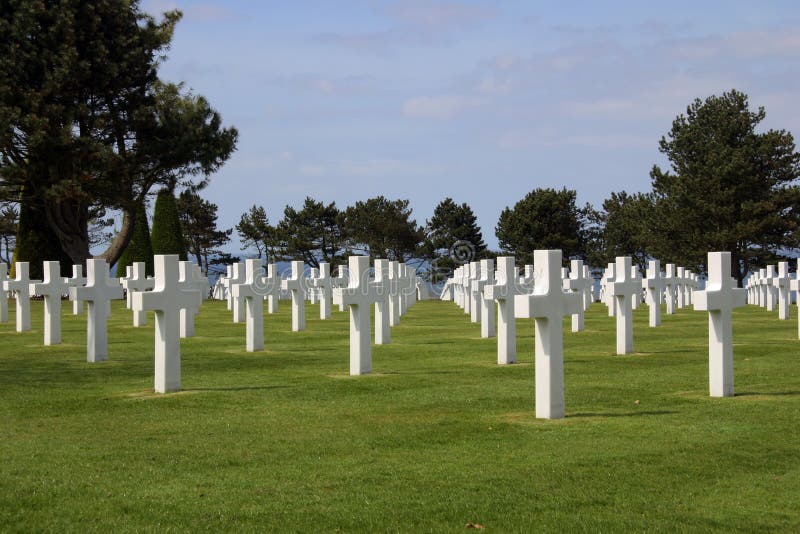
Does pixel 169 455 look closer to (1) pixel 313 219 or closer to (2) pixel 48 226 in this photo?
(2) pixel 48 226

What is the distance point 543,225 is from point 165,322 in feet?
199

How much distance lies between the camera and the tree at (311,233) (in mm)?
72250

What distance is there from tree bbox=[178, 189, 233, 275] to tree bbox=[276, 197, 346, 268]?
15.1 ft

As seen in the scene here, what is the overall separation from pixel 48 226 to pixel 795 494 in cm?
4477

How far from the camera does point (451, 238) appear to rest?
7619cm

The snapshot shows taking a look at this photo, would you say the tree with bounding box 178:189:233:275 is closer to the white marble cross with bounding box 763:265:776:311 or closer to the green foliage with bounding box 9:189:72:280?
the green foliage with bounding box 9:189:72:280

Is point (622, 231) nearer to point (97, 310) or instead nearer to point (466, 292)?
Answer: point (466, 292)

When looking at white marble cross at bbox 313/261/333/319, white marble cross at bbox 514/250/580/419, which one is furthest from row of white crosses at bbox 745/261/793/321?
white marble cross at bbox 514/250/580/419

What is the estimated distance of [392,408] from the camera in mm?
10203

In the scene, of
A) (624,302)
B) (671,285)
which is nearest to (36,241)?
(671,285)

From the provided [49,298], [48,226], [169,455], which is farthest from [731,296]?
[48,226]

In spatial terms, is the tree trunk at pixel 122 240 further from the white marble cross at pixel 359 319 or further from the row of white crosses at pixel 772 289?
the white marble cross at pixel 359 319

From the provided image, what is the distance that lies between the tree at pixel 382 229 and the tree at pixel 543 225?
7416 mm

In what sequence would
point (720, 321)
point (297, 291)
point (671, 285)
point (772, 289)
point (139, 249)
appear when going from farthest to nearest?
point (139, 249) → point (772, 289) → point (671, 285) → point (297, 291) → point (720, 321)
